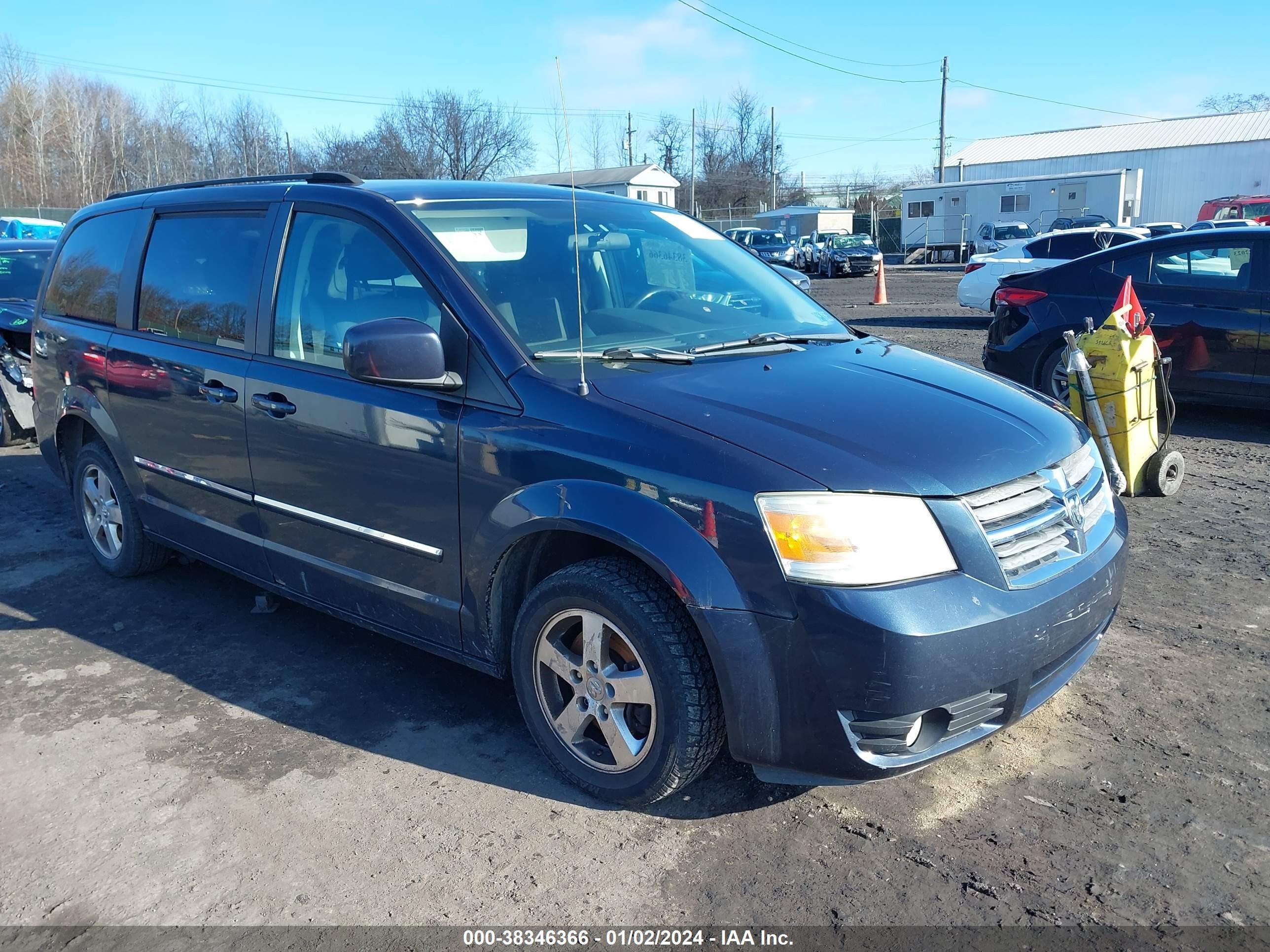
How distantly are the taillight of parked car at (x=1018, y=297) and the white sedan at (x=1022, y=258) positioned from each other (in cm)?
732

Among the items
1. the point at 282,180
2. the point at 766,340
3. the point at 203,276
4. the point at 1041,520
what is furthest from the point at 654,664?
the point at 203,276

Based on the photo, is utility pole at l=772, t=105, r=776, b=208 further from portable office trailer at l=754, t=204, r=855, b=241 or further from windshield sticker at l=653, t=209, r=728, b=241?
windshield sticker at l=653, t=209, r=728, b=241

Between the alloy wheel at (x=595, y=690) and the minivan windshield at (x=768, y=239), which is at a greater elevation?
the minivan windshield at (x=768, y=239)

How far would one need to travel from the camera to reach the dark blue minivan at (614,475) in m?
2.66

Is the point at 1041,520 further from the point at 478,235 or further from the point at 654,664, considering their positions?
the point at 478,235

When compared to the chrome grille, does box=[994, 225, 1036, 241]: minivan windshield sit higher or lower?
higher

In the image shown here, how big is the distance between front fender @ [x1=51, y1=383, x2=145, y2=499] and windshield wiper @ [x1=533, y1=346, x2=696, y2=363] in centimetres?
253

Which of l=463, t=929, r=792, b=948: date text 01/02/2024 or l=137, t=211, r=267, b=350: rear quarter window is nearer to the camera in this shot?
l=463, t=929, r=792, b=948: date text 01/02/2024

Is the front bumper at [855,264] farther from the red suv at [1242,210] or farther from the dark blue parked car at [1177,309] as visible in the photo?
the dark blue parked car at [1177,309]

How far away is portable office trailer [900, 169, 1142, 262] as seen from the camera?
142ft

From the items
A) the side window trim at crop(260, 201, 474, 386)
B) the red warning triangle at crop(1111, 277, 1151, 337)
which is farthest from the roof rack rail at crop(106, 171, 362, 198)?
the red warning triangle at crop(1111, 277, 1151, 337)

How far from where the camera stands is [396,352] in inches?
124

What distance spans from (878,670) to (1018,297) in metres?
6.84

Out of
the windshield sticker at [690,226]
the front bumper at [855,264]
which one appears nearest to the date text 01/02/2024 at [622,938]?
the windshield sticker at [690,226]
